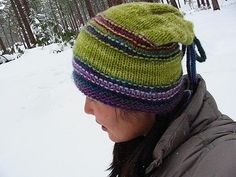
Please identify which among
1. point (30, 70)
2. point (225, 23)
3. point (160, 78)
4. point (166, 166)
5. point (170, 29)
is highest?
point (170, 29)

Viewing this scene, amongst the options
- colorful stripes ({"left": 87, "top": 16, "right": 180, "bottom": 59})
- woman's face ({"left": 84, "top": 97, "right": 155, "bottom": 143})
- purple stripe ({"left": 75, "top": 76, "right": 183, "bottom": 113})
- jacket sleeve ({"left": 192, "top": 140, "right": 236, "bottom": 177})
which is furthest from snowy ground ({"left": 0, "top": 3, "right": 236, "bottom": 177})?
jacket sleeve ({"left": 192, "top": 140, "right": 236, "bottom": 177})

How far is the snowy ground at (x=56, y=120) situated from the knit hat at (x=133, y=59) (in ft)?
8.72

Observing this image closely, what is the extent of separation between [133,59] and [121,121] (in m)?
0.25

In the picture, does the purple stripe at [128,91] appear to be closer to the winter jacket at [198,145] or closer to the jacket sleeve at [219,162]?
the winter jacket at [198,145]

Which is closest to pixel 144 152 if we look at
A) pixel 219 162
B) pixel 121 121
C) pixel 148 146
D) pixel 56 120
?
pixel 148 146

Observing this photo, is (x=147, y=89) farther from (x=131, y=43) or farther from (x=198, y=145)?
(x=198, y=145)

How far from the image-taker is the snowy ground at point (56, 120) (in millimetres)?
4453

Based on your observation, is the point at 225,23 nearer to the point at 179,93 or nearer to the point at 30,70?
the point at 30,70

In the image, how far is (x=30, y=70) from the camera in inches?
368

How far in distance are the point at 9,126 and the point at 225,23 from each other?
7.29 metres

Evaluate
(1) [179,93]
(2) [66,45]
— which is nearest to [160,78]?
(1) [179,93]

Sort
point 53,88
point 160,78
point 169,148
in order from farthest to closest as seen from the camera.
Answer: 1. point 53,88
2. point 160,78
3. point 169,148

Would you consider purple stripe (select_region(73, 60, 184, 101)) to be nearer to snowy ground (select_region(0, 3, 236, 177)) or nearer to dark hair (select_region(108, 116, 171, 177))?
dark hair (select_region(108, 116, 171, 177))

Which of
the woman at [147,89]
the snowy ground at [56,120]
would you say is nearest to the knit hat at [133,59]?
the woman at [147,89]
